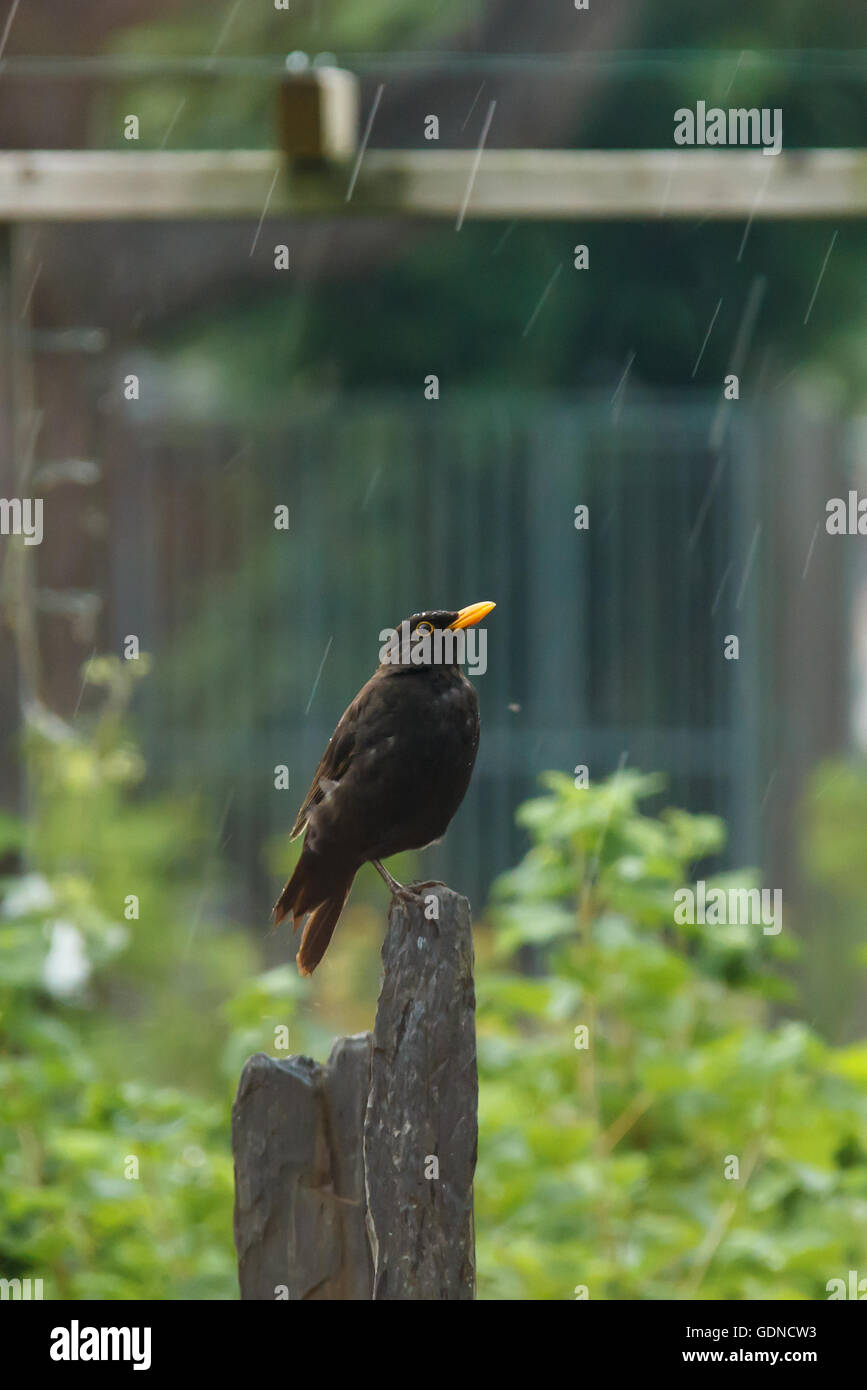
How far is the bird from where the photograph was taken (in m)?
1.92

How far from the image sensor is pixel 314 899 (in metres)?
1.93

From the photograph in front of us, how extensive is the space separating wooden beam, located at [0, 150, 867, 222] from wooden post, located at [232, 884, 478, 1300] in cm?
157

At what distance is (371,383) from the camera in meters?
5.59

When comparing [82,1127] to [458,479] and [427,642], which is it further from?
[458,479]

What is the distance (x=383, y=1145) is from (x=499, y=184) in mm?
1900

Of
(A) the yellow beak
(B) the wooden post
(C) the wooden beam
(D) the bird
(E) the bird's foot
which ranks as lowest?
(B) the wooden post

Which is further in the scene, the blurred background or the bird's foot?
the blurred background

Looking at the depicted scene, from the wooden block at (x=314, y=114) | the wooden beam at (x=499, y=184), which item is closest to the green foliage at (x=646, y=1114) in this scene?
the wooden beam at (x=499, y=184)

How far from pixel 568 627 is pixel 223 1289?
302cm

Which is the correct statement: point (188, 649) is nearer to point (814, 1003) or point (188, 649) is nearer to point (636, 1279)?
point (814, 1003)

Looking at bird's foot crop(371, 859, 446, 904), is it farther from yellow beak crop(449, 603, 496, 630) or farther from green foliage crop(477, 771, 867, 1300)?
green foliage crop(477, 771, 867, 1300)

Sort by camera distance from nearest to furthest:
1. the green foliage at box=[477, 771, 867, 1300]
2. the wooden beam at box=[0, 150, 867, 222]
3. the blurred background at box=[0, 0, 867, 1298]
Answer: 1. the green foliage at box=[477, 771, 867, 1300]
2. the wooden beam at box=[0, 150, 867, 222]
3. the blurred background at box=[0, 0, 867, 1298]

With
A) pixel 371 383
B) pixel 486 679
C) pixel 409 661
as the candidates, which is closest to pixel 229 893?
pixel 486 679

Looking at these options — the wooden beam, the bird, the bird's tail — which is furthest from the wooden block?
the bird's tail
